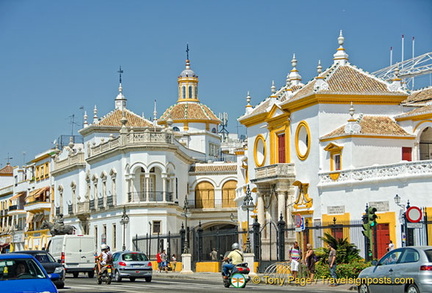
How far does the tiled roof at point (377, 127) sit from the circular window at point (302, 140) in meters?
2.22

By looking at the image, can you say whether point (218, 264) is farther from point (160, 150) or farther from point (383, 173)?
point (160, 150)

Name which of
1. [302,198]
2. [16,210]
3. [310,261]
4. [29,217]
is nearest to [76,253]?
[310,261]

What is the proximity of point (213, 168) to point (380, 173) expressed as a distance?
99.5 feet

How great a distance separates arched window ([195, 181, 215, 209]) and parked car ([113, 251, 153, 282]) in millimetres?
34628

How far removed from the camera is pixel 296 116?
169ft

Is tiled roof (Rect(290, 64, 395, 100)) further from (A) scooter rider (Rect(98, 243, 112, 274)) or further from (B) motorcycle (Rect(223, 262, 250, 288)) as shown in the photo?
(B) motorcycle (Rect(223, 262, 250, 288))

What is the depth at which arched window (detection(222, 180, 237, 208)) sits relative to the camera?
72375 millimetres

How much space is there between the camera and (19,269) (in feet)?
60.5

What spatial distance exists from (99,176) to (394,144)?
2901 cm

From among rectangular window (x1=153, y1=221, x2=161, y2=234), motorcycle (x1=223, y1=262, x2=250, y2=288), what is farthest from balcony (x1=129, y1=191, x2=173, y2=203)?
motorcycle (x1=223, y1=262, x2=250, y2=288)

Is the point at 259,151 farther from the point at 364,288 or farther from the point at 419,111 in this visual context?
the point at 364,288

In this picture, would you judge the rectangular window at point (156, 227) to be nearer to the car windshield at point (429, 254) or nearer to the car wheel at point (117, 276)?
the car wheel at point (117, 276)

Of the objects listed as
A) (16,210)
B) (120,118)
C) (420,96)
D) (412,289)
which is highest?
(120,118)

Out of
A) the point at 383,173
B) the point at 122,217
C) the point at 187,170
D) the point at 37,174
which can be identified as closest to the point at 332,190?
the point at 383,173
